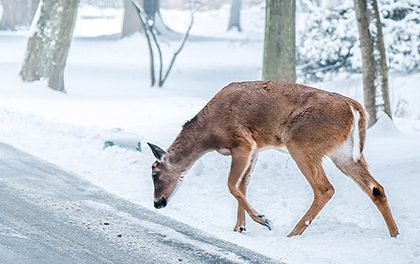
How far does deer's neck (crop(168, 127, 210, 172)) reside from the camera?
8.48 meters

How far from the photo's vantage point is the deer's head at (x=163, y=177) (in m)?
8.55

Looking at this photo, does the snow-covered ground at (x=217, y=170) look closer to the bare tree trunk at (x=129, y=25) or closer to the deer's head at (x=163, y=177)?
the deer's head at (x=163, y=177)

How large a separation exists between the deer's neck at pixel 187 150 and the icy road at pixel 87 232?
1.68 ft

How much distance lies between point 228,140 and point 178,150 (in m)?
0.55

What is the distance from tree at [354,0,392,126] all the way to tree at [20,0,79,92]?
7281mm

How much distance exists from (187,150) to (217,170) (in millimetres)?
2058

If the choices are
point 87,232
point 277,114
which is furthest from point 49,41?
point 87,232

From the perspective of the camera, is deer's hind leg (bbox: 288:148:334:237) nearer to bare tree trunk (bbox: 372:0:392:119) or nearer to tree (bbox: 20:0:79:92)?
bare tree trunk (bbox: 372:0:392:119)

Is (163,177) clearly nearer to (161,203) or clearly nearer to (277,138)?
(161,203)

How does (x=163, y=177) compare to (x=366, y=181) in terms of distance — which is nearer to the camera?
(x=366, y=181)

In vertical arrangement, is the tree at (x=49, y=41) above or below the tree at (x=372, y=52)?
below

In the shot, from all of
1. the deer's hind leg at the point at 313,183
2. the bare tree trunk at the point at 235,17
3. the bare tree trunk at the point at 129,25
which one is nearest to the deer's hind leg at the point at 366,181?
the deer's hind leg at the point at 313,183

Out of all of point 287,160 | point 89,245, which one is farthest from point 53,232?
point 287,160

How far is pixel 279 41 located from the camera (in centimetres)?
1528
